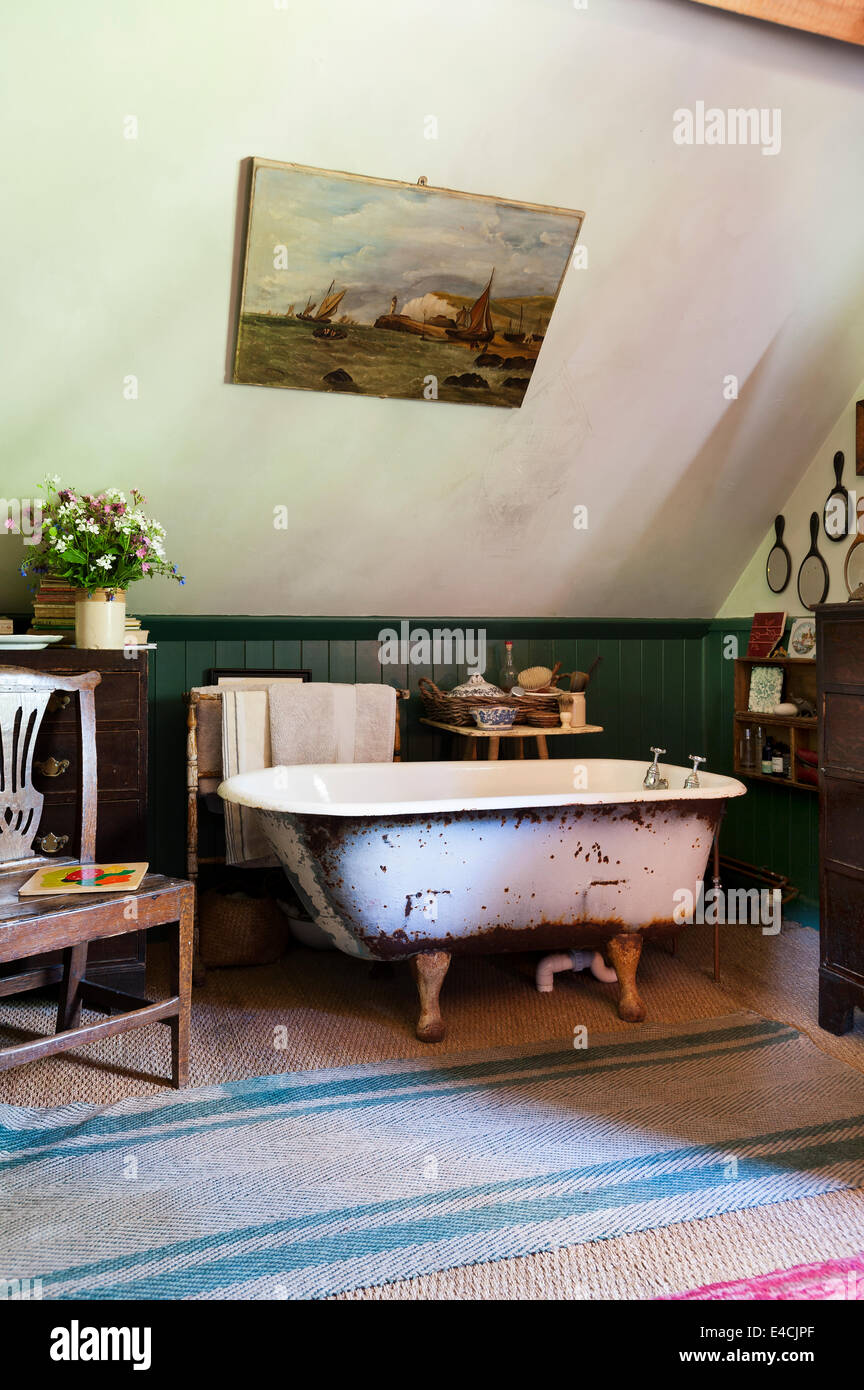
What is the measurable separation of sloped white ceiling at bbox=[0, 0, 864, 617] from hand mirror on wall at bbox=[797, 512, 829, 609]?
271 mm

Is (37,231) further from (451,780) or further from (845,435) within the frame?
(845,435)

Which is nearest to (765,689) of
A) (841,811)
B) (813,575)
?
(813,575)

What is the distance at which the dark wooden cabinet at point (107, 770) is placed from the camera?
9.30 feet

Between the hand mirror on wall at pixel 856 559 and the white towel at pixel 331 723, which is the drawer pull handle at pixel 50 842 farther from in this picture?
the hand mirror on wall at pixel 856 559

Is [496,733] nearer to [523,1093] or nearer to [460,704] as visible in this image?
[460,704]

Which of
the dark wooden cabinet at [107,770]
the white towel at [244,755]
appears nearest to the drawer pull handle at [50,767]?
the dark wooden cabinet at [107,770]

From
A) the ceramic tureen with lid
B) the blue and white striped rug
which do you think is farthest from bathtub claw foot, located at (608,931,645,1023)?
the ceramic tureen with lid

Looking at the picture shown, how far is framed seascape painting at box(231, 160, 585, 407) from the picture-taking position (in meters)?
2.71

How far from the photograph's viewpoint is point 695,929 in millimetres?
3832

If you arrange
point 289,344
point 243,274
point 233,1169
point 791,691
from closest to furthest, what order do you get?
point 233,1169 → point 243,274 → point 289,344 → point 791,691

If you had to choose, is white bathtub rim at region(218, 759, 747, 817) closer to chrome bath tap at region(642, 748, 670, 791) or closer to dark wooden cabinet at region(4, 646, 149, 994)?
chrome bath tap at region(642, 748, 670, 791)
